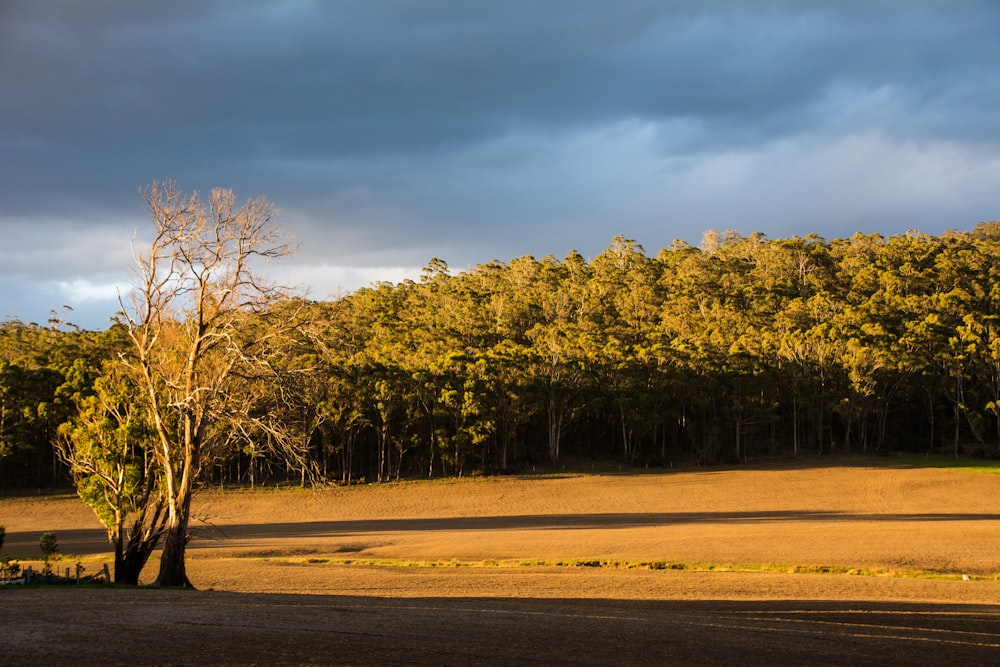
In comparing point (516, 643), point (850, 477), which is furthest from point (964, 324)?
point (516, 643)

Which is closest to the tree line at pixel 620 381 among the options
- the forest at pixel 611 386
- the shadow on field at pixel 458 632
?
the forest at pixel 611 386

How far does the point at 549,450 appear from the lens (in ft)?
245

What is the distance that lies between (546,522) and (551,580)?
21988 millimetres

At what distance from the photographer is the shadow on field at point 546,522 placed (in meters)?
42.0

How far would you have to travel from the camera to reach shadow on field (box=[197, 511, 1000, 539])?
42000 mm

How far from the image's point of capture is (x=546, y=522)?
147 ft

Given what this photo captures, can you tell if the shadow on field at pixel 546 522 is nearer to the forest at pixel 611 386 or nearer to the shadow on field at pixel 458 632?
the forest at pixel 611 386

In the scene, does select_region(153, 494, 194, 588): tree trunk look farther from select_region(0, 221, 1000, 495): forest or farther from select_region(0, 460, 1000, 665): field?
select_region(0, 221, 1000, 495): forest

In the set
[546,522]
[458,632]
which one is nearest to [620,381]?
[546,522]

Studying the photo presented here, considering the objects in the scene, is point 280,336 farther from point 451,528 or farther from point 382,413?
point 382,413

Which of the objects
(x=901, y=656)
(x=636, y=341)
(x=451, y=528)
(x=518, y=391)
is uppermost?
(x=636, y=341)

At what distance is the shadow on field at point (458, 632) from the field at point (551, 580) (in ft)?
0.21

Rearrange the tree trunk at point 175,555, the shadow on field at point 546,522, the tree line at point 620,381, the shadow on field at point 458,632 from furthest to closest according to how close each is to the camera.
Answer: the tree line at point 620,381
the shadow on field at point 546,522
the tree trunk at point 175,555
the shadow on field at point 458,632

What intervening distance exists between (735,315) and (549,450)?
2886 cm
